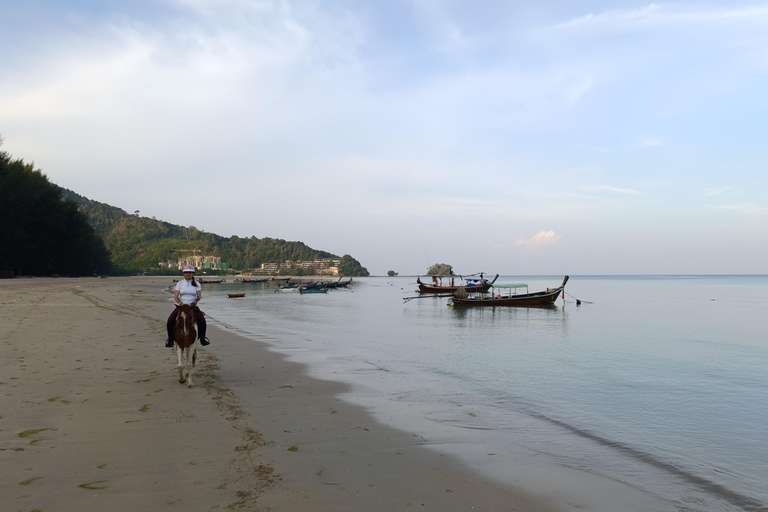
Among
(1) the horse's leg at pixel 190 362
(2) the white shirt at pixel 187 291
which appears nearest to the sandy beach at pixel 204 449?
(1) the horse's leg at pixel 190 362

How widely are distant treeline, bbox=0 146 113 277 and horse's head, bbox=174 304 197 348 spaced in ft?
196

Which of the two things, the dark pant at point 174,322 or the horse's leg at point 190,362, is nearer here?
the horse's leg at point 190,362

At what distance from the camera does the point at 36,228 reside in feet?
218

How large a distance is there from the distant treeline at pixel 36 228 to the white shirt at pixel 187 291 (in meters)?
59.4

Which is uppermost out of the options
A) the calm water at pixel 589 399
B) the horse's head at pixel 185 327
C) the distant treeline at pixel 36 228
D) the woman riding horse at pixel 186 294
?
the distant treeline at pixel 36 228

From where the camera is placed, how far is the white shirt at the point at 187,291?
9945 millimetres

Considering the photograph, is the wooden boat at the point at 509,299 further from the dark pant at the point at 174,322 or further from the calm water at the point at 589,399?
the dark pant at the point at 174,322

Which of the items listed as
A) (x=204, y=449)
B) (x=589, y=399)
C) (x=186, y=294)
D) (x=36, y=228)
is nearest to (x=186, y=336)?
(x=186, y=294)

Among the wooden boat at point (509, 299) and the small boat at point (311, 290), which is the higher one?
the wooden boat at point (509, 299)

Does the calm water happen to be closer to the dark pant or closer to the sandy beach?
the sandy beach

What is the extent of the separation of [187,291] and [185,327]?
2.32 feet

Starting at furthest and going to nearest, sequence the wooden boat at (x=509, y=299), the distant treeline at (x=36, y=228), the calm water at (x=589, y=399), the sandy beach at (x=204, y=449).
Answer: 1. the distant treeline at (x=36, y=228)
2. the wooden boat at (x=509, y=299)
3. the calm water at (x=589, y=399)
4. the sandy beach at (x=204, y=449)

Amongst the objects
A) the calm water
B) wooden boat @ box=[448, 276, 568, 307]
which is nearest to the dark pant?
the calm water

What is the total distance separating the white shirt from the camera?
9.95m
